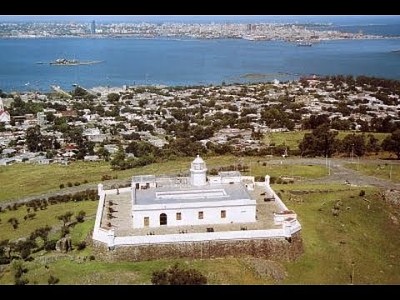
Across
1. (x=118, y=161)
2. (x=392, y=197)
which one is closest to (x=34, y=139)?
(x=118, y=161)

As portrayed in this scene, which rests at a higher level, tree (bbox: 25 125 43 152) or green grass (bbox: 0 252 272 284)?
tree (bbox: 25 125 43 152)

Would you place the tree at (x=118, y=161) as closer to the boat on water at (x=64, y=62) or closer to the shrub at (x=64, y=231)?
the boat on water at (x=64, y=62)

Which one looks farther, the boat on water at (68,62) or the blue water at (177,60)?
the boat on water at (68,62)

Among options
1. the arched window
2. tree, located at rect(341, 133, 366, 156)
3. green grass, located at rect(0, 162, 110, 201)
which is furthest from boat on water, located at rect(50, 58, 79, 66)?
tree, located at rect(341, 133, 366, 156)

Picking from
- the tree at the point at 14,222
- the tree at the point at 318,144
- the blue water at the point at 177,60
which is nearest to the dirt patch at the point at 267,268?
the tree at the point at 14,222

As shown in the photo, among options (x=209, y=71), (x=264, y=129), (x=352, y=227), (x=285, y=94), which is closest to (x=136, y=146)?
(x=209, y=71)

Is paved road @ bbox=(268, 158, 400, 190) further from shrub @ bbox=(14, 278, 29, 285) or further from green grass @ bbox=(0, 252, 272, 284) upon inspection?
shrub @ bbox=(14, 278, 29, 285)
